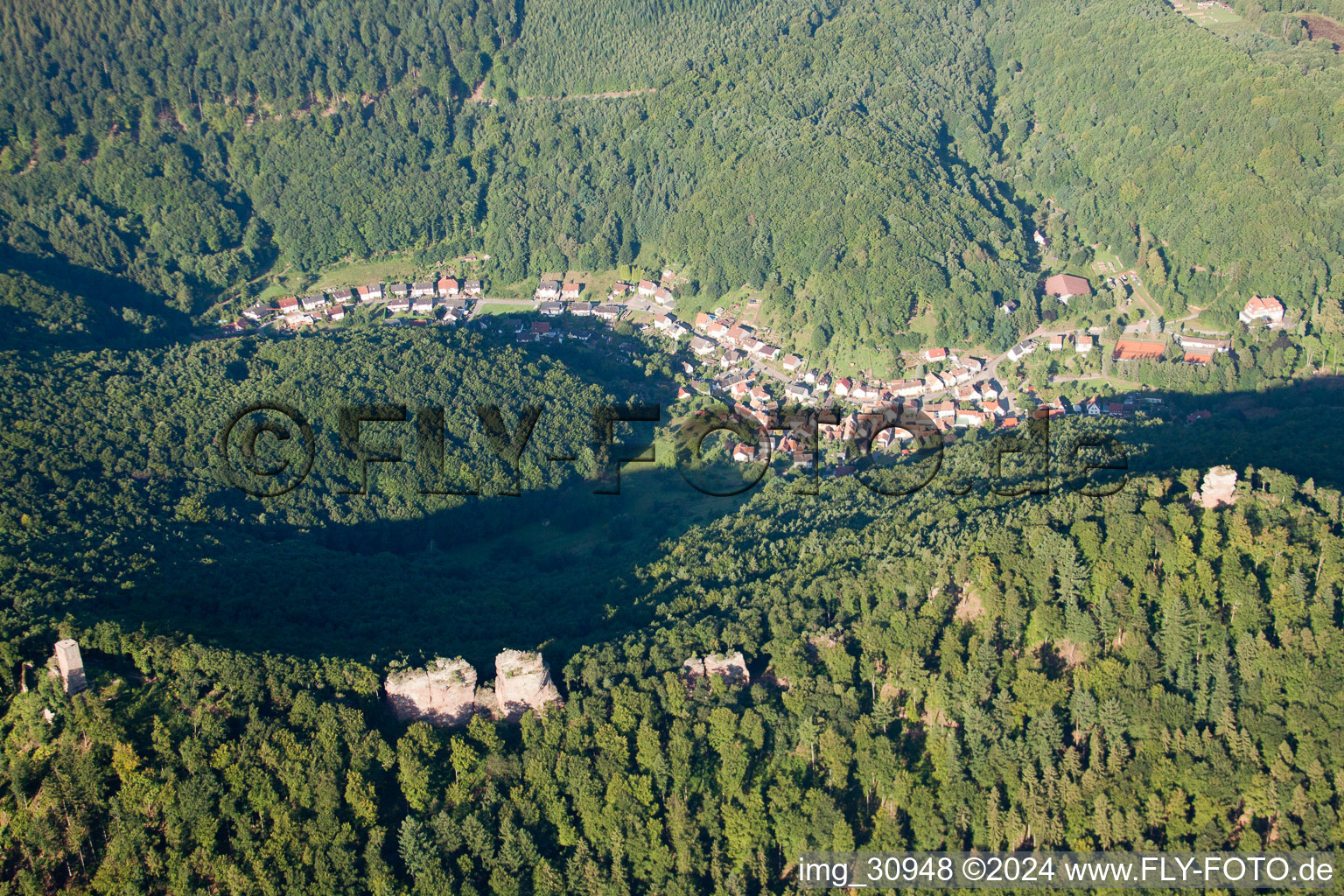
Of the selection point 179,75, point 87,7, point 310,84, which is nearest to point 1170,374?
point 310,84

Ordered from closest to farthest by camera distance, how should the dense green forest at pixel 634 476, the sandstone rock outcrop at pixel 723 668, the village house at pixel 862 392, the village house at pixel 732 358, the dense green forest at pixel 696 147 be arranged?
the dense green forest at pixel 634 476 → the sandstone rock outcrop at pixel 723 668 → the village house at pixel 862 392 → the village house at pixel 732 358 → the dense green forest at pixel 696 147

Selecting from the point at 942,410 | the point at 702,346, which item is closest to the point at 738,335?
the point at 702,346

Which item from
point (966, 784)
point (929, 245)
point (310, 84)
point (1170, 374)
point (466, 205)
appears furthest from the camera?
point (310, 84)

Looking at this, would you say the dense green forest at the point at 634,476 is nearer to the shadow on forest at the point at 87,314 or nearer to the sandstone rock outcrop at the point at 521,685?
the shadow on forest at the point at 87,314

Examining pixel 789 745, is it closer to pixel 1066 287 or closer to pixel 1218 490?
pixel 1218 490

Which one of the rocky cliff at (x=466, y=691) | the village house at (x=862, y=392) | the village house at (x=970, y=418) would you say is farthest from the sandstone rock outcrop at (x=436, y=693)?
the village house at (x=862, y=392)

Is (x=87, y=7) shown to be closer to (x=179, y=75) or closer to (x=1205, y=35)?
(x=179, y=75)
